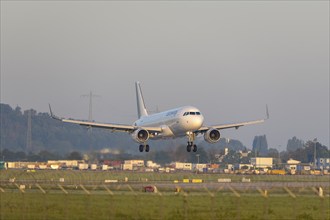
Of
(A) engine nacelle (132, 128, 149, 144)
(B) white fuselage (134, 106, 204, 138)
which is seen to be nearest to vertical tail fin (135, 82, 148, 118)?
(A) engine nacelle (132, 128, 149, 144)

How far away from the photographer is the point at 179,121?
315ft

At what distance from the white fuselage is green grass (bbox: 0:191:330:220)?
30079mm

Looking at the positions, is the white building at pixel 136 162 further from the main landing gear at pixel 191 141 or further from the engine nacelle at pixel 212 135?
the engine nacelle at pixel 212 135

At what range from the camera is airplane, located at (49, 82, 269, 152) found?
314 ft

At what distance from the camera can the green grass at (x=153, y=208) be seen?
48.8m

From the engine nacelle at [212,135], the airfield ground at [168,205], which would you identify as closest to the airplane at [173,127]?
the engine nacelle at [212,135]

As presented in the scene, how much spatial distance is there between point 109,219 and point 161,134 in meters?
53.4

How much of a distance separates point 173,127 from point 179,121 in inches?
72.3

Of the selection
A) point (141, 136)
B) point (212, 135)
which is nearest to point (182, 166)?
point (212, 135)

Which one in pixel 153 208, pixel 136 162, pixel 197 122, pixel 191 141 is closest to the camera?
pixel 153 208

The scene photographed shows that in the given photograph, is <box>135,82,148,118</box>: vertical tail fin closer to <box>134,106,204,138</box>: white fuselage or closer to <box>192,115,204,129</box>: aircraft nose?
<box>134,106,204,138</box>: white fuselage

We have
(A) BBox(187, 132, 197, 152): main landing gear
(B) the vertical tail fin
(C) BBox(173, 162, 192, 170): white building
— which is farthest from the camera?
(B) the vertical tail fin

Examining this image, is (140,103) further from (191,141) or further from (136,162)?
(191,141)

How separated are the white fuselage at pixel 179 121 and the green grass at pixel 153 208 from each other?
30079 mm
